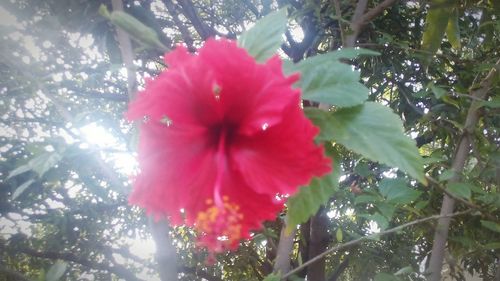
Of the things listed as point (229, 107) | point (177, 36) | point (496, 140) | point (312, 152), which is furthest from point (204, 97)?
point (177, 36)

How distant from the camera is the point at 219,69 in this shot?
1.51 feet

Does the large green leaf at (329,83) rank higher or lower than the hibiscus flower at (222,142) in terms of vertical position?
higher

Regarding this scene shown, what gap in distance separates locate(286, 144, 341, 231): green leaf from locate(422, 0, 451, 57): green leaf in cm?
108

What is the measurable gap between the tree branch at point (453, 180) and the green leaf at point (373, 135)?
1.09 meters

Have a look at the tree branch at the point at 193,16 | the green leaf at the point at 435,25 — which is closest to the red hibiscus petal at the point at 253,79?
the green leaf at the point at 435,25

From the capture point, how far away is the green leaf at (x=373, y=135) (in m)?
0.51

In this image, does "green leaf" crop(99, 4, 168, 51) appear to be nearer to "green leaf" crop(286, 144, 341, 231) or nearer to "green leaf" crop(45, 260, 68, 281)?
"green leaf" crop(286, 144, 341, 231)

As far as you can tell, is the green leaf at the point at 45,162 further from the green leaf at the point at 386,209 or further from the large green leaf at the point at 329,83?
the green leaf at the point at 386,209

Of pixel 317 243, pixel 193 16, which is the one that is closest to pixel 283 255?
pixel 193 16

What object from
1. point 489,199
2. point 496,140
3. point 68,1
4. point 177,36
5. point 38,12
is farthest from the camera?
point 177,36

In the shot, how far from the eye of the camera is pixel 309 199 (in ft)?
1.82

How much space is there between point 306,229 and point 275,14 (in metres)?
2.58

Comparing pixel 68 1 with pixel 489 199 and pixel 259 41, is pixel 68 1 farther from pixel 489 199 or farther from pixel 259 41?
pixel 489 199

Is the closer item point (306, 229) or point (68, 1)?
point (68, 1)
